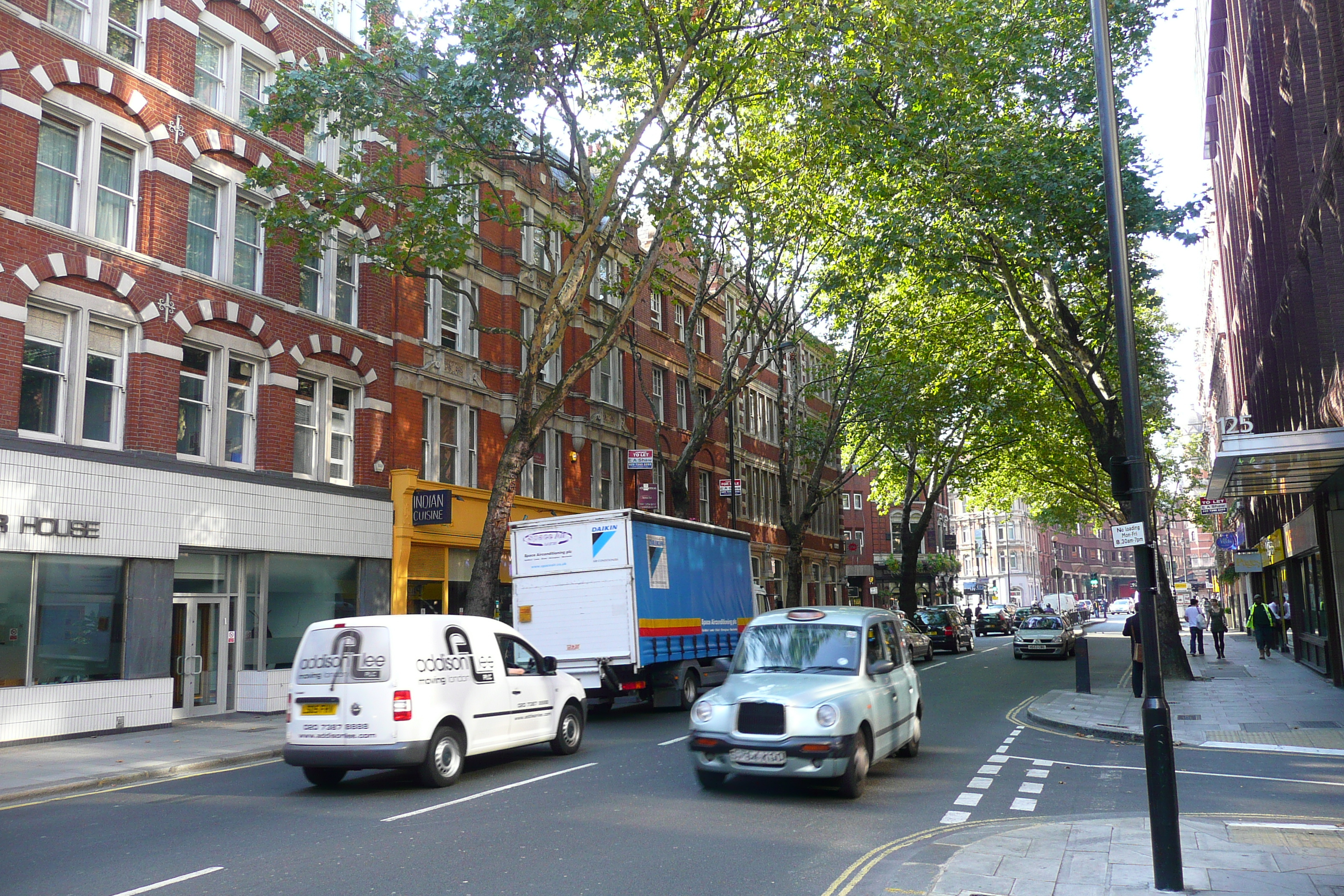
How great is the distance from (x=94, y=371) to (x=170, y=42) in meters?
6.39

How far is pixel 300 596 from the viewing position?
21453 mm

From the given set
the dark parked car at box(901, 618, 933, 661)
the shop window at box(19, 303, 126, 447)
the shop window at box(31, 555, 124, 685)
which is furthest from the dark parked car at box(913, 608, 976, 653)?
the shop window at box(19, 303, 126, 447)

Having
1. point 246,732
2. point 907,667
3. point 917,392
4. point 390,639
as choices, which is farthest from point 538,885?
point 917,392

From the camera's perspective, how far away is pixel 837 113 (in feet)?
69.3

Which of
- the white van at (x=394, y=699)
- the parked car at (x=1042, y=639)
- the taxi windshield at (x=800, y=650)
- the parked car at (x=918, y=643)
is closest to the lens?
the white van at (x=394, y=699)

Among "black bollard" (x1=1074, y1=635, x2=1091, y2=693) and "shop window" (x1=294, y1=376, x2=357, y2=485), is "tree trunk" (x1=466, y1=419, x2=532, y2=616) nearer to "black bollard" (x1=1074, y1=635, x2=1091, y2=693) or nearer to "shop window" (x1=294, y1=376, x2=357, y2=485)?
"shop window" (x1=294, y1=376, x2=357, y2=485)

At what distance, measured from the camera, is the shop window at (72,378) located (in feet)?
54.2

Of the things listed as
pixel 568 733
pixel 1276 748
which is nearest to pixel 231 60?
pixel 568 733

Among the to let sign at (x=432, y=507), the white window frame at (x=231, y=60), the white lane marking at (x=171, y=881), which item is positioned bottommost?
the white lane marking at (x=171, y=881)

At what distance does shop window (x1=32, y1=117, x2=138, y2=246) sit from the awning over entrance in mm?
18563

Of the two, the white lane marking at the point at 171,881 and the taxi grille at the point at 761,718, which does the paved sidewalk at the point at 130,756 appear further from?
the taxi grille at the point at 761,718

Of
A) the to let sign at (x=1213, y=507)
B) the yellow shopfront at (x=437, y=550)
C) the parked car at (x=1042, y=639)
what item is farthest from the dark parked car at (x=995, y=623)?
the yellow shopfront at (x=437, y=550)

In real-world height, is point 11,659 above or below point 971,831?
above

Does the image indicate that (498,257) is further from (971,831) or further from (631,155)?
(971,831)
